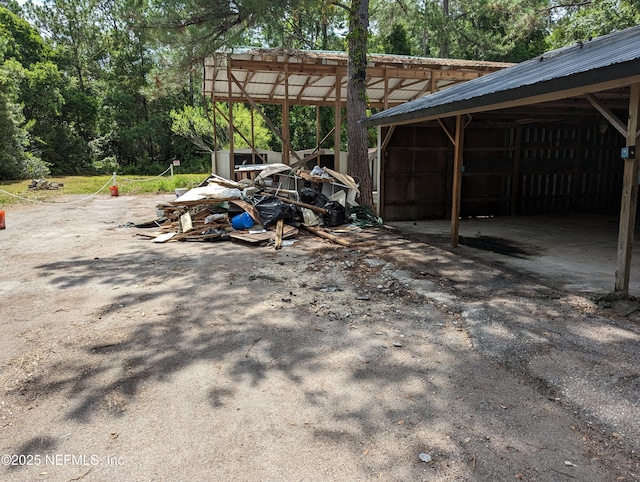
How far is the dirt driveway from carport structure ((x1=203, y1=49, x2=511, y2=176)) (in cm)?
712

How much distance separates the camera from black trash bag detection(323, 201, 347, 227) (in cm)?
945

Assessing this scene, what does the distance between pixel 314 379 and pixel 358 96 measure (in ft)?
29.6

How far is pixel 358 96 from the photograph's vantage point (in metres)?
10.9

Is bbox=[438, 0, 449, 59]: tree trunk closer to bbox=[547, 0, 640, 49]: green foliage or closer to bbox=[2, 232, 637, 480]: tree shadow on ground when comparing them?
bbox=[547, 0, 640, 49]: green foliage

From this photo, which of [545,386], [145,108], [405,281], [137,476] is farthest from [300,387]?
[145,108]

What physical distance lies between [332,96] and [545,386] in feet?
50.6

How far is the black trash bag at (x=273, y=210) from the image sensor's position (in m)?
8.82

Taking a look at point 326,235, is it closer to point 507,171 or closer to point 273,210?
point 273,210

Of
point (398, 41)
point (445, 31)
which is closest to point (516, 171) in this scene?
point (445, 31)

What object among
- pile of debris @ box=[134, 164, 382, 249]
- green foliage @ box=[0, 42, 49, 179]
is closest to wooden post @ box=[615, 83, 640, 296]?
pile of debris @ box=[134, 164, 382, 249]

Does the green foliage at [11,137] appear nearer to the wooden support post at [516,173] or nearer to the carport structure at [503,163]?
the carport structure at [503,163]

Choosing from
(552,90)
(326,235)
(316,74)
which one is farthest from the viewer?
(316,74)

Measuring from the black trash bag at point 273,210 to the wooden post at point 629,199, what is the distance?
228 inches

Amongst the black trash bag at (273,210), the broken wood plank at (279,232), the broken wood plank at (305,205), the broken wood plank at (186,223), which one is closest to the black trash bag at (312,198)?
the broken wood plank at (305,205)
